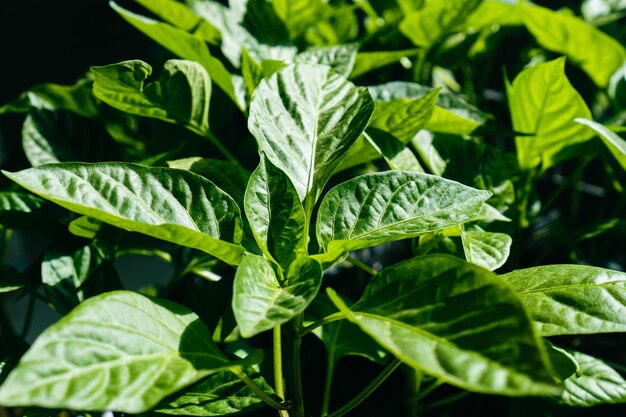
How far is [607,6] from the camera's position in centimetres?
148

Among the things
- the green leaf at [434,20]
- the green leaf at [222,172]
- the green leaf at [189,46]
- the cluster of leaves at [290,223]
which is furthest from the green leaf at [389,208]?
the green leaf at [434,20]

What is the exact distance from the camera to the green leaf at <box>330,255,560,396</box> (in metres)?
0.36

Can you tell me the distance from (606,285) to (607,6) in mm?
1223

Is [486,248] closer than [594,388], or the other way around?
[486,248]

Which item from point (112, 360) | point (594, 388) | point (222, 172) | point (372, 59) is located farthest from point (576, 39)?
point (112, 360)

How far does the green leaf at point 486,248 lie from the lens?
0.55 m

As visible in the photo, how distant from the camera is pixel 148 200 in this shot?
516 mm

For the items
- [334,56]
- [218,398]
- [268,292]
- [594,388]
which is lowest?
[594,388]

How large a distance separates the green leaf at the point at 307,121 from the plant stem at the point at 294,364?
12 cm

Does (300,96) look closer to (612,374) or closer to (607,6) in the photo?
(612,374)

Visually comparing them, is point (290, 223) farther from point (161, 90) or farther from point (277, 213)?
point (161, 90)

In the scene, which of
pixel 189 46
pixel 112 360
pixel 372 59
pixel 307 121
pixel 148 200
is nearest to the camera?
pixel 112 360

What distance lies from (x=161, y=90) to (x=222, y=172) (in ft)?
0.44

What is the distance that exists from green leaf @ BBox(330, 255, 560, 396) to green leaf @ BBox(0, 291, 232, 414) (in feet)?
0.43
